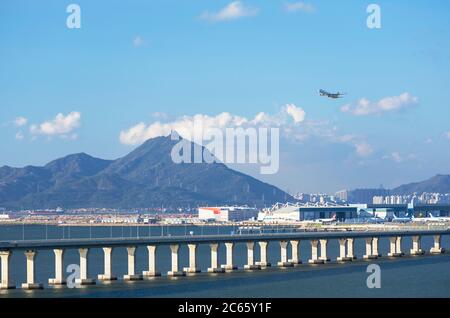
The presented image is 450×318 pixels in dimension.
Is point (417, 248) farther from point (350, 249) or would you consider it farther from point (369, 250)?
point (350, 249)

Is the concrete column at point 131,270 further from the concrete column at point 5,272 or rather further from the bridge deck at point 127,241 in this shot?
the concrete column at point 5,272

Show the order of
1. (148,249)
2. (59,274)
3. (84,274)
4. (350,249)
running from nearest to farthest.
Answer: (59,274) → (84,274) → (148,249) → (350,249)

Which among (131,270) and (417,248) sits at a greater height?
(131,270)

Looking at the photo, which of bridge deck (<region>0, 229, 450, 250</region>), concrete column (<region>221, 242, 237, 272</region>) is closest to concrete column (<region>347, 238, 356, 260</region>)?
bridge deck (<region>0, 229, 450, 250</region>)

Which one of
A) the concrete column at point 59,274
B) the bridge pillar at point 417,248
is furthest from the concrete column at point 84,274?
the bridge pillar at point 417,248

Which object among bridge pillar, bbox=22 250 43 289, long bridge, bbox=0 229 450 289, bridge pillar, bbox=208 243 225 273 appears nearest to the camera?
bridge pillar, bbox=22 250 43 289

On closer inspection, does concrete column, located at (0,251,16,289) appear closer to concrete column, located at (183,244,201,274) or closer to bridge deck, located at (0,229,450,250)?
bridge deck, located at (0,229,450,250)

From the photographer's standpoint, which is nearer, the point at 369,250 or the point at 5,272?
the point at 5,272

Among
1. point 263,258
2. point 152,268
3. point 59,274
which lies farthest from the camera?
point 263,258

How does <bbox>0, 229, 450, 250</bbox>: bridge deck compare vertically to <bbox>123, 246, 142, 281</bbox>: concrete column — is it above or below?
above

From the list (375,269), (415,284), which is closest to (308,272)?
(375,269)

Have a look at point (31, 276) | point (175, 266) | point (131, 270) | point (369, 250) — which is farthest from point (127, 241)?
point (369, 250)

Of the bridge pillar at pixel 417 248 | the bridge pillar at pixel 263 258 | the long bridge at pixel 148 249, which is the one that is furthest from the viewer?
the bridge pillar at pixel 417 248
